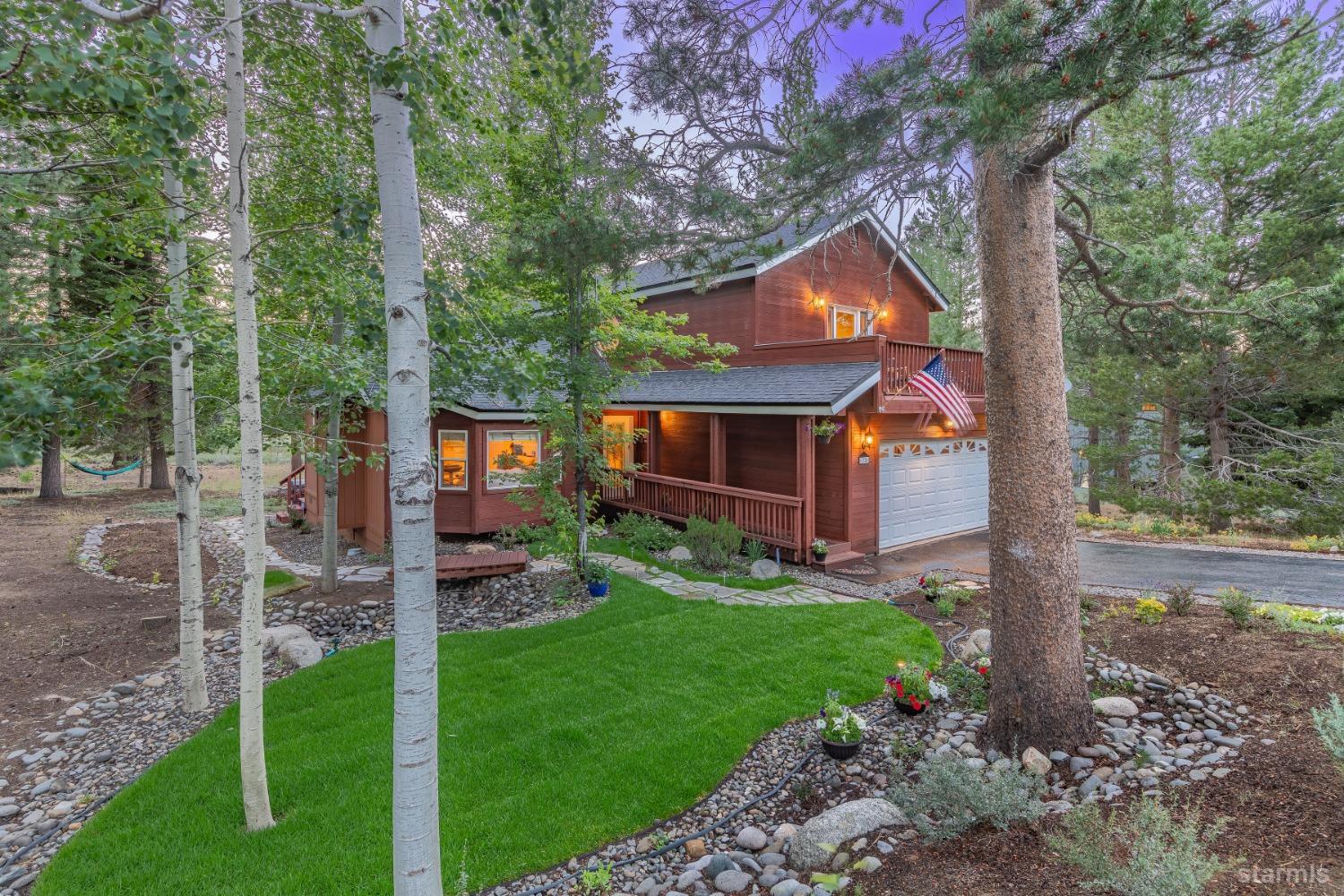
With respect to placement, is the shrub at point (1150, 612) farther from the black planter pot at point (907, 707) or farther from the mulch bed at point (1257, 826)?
the black planter pot at point (907, 707)

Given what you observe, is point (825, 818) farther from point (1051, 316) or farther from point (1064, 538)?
point (1051, 316)

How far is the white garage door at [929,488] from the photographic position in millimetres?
10898

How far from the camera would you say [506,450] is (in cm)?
1156

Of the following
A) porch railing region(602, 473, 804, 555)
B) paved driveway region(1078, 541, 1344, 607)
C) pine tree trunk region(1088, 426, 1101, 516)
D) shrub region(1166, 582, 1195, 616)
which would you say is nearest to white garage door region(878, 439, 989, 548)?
porch railing region(602, 473, 804, 555)

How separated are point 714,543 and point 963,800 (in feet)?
21.4

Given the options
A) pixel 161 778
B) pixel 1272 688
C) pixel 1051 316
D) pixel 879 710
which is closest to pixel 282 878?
pixel 161 778

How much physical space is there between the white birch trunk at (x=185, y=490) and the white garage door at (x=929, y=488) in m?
9.64

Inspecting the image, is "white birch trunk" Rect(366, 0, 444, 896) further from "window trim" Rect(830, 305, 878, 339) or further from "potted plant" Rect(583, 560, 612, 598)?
"window trim" Rect(830, 305, 878, 339)

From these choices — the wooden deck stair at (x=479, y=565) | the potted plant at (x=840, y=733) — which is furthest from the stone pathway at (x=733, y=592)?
the potted plant at (x=840, y=733)

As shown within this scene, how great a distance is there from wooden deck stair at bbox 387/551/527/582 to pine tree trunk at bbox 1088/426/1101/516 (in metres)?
14.8

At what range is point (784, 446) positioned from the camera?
11406 millimetres

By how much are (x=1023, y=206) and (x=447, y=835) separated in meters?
5.39

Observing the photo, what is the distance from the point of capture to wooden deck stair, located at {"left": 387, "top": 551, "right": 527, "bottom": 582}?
8.09 metres

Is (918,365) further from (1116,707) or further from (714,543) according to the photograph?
(1116,707)
